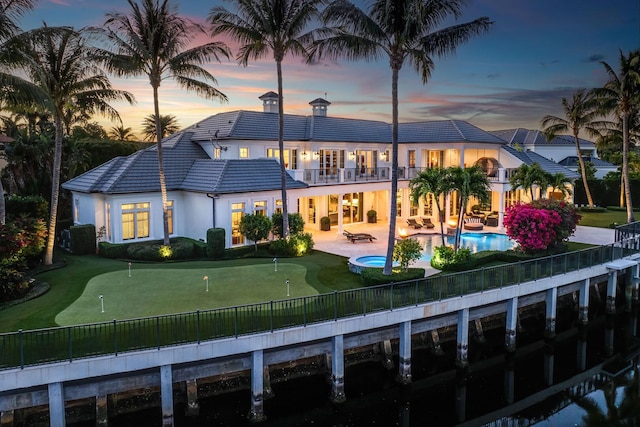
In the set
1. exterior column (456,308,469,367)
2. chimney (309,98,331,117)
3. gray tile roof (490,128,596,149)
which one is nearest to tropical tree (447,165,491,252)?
exterior column (456,308,469,367)

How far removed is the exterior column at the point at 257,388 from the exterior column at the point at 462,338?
24.8 ft

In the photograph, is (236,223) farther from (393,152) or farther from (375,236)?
(393,152)

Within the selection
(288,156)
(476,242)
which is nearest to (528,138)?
(476,242)

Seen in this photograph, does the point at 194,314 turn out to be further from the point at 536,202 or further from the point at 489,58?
the point at 489,58

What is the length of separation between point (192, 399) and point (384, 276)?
27.1 ft

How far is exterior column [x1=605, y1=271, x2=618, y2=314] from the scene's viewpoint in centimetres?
2377

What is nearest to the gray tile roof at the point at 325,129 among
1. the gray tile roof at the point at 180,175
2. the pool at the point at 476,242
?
the gray tile roof at the point at 180,175

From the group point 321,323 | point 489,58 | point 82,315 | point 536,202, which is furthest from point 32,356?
point 489,58

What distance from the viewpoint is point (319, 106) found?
38.8 metres

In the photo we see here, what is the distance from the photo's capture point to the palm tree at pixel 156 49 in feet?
73.4

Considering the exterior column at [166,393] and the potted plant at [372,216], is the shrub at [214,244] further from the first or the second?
the potted plant at [372,216]

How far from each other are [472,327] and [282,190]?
38.4 ft

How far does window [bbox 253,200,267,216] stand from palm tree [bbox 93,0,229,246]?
5.35 m

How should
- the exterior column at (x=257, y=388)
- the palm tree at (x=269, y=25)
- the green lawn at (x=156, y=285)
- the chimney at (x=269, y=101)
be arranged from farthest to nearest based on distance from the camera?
the chimney at (x=269, y=101)
the palm tree at (x=269, y=25)
the green lawn at (x=156, y=285)
the exterior column at (x=257, y=388)
